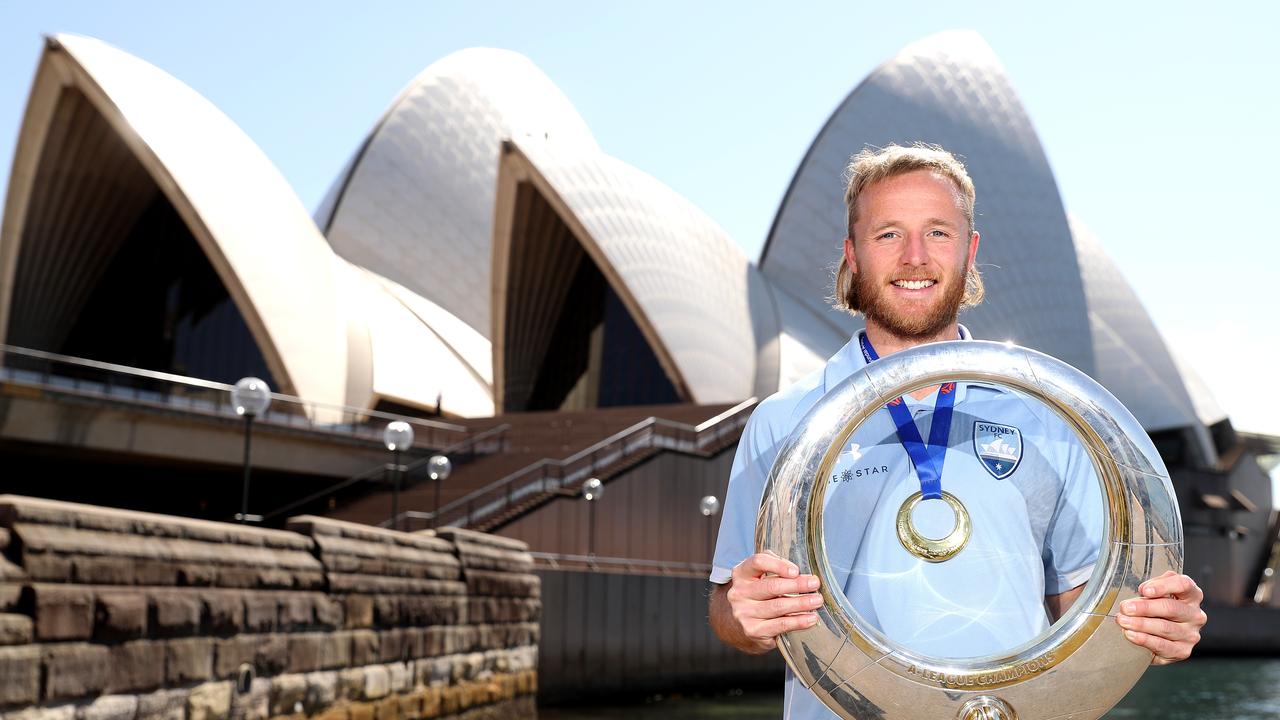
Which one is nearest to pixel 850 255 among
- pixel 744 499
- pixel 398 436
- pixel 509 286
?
pixel 744 499

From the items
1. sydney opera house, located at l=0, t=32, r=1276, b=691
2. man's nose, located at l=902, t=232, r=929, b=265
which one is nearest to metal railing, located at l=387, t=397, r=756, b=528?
sydney opera house, located at l=0, t=32, r=1276, b=691

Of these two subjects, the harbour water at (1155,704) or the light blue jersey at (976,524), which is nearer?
the light blue jersey at (976,524)

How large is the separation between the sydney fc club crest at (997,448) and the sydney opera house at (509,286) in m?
14.5

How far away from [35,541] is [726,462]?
15.2m

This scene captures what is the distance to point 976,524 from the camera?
54.4 inches

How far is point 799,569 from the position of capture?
1320 millimetres

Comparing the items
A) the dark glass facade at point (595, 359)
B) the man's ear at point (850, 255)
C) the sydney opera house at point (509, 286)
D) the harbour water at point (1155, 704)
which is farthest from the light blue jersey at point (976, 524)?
the dark glass facade at point (595, 359)

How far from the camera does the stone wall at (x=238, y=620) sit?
5.25 metres

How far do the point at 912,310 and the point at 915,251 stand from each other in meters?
0.09

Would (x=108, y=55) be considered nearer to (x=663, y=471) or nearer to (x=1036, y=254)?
(x=663, y=471)

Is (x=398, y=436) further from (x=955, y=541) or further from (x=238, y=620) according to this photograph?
(x=955, y=541)

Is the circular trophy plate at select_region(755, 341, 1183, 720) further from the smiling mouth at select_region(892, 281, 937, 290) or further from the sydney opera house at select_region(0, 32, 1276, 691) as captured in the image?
the sydney opera house at select_region(0, 32, 1276, 691)

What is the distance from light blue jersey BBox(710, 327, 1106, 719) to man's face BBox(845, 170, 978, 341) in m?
0.16

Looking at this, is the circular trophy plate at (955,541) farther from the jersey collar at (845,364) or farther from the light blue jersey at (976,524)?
the jersey collar at (845,364)
